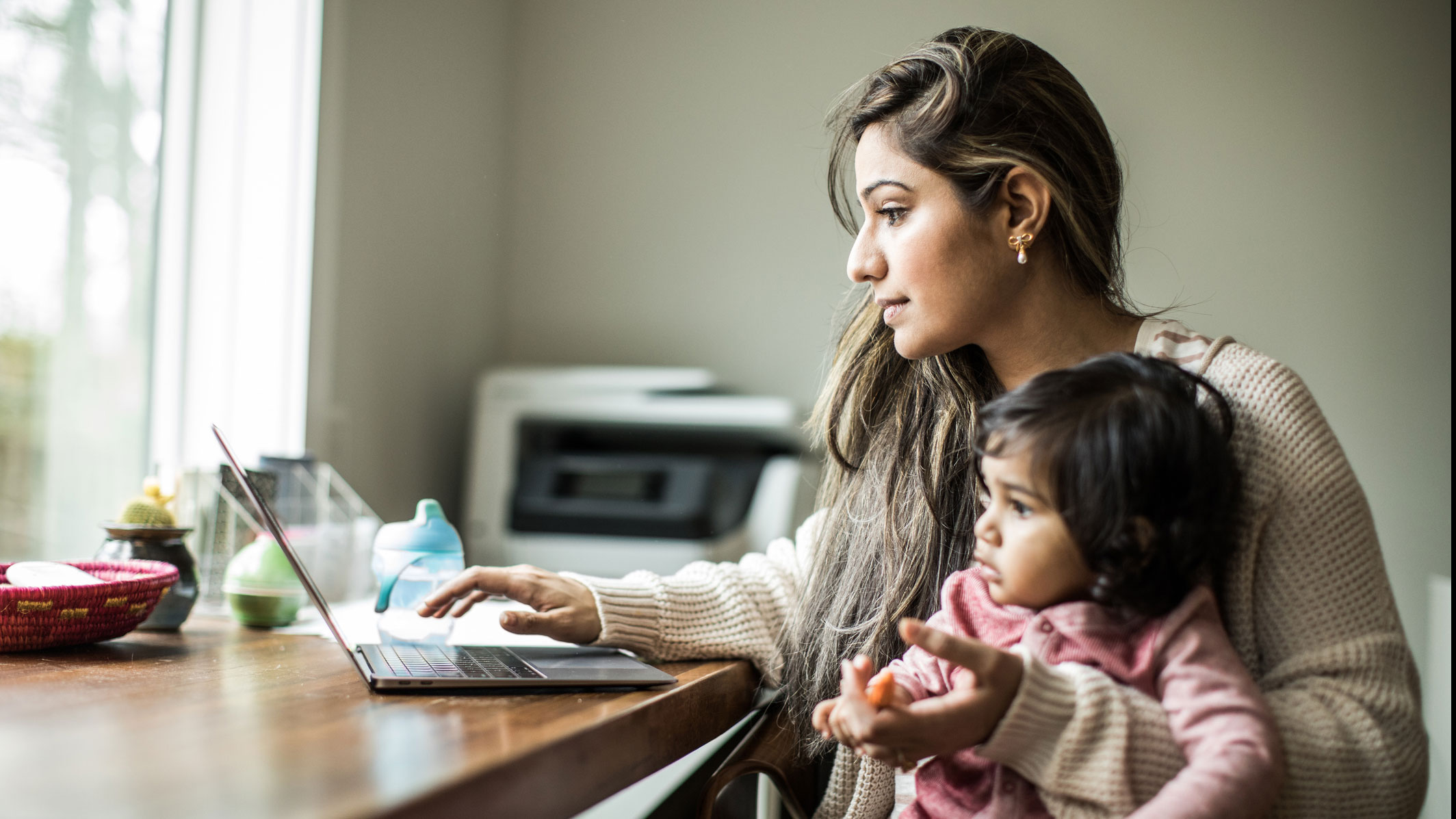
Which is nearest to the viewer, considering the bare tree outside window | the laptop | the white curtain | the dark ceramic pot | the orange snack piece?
the orange snack piece

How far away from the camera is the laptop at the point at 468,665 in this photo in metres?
0.86

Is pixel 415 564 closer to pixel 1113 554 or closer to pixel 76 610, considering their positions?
pixel 76 610

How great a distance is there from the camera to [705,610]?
3.65 feet

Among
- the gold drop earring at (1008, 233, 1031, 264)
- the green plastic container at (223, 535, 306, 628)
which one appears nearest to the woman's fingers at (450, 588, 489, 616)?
the green plastic container at (223, 535, 306, 628)

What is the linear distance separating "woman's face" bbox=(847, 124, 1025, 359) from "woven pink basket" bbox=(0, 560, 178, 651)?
753 mm

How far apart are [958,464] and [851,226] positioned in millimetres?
344

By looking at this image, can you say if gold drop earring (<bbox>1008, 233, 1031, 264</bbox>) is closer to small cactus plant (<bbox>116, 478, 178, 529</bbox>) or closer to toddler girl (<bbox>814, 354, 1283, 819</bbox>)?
toddler girl (<bbox>814, 354, 1283, 819</bbox>)

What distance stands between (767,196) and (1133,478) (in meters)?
1.81

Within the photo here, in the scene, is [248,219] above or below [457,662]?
above

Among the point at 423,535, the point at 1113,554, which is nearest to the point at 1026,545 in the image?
the point at 1113,554

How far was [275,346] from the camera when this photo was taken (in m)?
1.82

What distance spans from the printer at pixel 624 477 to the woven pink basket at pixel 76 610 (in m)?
1.02

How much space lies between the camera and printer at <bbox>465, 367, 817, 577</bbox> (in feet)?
6.69

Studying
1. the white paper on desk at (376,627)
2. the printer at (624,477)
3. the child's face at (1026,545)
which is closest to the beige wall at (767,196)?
the printer at (624,477)
